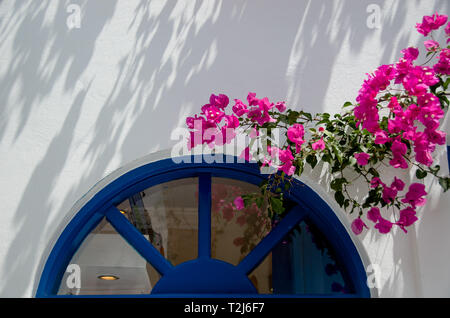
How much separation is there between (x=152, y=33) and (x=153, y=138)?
2.33 ft

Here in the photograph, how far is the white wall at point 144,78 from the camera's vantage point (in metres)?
2.37

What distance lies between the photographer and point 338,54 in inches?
106

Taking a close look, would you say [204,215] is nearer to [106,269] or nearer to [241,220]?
[241,220]

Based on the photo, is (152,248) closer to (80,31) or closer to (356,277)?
(356,277)

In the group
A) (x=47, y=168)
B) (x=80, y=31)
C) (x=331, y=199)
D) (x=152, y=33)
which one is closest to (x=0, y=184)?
(x=47, y=168)

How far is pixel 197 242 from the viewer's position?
2.49m

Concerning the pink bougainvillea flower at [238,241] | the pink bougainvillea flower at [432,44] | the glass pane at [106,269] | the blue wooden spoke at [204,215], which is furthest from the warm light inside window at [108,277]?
the pink bougainvillea flower at [432,44]

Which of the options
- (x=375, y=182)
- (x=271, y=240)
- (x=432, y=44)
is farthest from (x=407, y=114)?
(x=271, y=240)

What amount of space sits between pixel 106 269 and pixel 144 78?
1.16 metres

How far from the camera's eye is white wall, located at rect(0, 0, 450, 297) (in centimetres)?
237

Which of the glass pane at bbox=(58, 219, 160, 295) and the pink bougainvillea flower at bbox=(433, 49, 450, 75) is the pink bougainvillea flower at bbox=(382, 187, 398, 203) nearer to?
the pink bougainvillea flower at bbox=(433, 49, 450, 75)

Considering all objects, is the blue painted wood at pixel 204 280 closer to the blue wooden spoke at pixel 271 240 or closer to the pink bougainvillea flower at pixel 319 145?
the blue wooden spoke at pixel 271 240

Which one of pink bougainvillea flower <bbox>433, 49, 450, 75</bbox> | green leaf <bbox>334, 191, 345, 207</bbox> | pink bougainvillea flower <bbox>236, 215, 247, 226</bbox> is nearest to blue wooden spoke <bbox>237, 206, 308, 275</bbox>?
pink bougainvillea flower <bbox>236, 215, 247, 226</bbox>

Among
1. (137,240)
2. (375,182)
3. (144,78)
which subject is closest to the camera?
(375,182)
